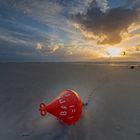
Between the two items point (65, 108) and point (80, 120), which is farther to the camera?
point (80, 120)

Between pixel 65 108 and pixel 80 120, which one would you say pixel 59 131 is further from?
pixel 80 120

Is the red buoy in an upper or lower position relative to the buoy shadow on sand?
upper

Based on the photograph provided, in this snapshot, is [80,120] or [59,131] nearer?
[59,131]

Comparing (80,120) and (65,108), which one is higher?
(65,108)

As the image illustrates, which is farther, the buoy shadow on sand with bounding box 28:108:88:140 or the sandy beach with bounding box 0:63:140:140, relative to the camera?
the sandy beach with bounding box 0:63:140:140

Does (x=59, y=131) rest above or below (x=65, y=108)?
below

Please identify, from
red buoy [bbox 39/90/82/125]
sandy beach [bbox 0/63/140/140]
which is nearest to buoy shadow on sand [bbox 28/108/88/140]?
sandy beach [bbox 0/63/140/140]

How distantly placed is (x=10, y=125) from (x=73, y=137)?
1675 mm

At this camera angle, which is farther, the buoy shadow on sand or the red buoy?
the red buoy

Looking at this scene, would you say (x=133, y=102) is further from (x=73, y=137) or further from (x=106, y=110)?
(x=73, y=137)

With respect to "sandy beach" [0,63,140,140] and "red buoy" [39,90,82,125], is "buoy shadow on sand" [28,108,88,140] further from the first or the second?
"red buoy" [39,90,82,125]

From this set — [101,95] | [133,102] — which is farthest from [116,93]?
[133,102]

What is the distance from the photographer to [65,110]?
423 centimetres

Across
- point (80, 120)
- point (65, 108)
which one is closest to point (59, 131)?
point (65, 108)
